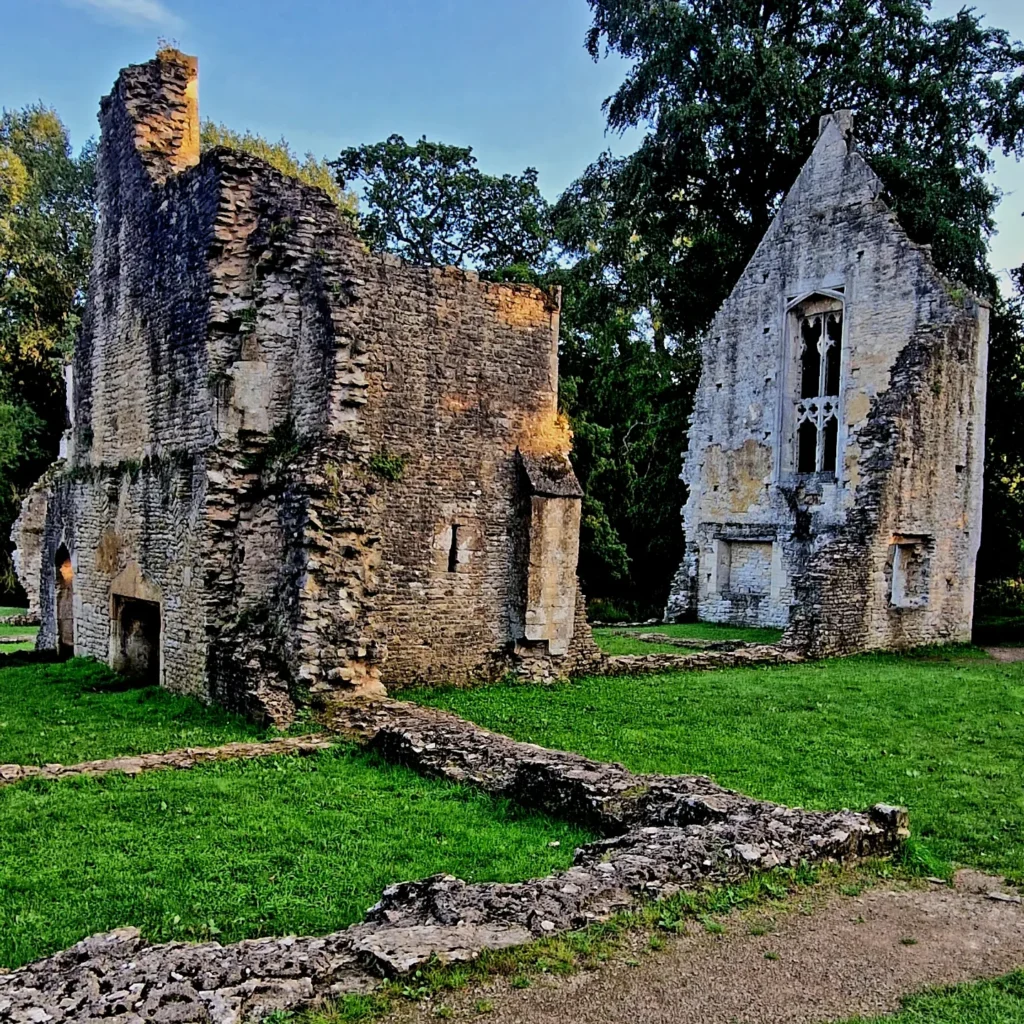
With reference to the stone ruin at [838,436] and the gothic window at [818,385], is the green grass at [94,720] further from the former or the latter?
the gothic window at [818,385]

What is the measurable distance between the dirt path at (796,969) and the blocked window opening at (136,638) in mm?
12107

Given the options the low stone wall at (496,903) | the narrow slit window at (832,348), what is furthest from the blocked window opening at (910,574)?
the low stone wall at (496,903)

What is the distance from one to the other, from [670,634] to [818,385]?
7977 millimetres

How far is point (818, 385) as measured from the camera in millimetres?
25391

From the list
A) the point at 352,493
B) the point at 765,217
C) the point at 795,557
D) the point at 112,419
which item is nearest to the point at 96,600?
the point at 112,419

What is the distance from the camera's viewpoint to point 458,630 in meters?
14.7

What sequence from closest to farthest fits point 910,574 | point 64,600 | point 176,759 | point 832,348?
1. point 176,759
2. point 64,600
3. point 910,574
4. point 832,348

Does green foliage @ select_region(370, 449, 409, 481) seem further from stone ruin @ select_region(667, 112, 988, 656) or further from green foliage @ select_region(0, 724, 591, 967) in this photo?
stone ruin @ select_region(667, 112, 988, 656)

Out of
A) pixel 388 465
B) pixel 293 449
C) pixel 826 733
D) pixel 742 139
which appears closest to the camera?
pixel 826 733

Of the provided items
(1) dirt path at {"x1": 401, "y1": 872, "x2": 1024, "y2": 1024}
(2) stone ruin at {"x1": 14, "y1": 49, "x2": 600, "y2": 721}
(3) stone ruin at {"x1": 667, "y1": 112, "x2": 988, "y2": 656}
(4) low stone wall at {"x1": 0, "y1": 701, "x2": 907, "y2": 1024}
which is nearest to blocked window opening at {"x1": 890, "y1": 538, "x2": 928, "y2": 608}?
(3) stone ruin at {"x1": 667, "y1": 112, "x2": 988, "y2": 656}

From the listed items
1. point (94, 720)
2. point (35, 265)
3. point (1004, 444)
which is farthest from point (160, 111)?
point (35, 265)

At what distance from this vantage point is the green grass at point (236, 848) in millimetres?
6109

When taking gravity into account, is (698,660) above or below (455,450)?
below

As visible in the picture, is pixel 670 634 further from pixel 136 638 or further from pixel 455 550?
pixel 136 638
